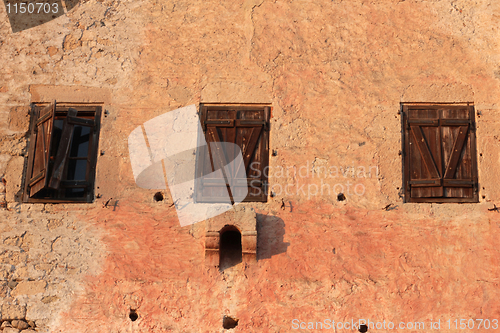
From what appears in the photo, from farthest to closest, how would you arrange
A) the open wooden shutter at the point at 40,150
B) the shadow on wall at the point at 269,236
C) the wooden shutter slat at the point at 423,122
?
1. the wooden shutter slat at the point at 423,122
2. the open wooden shutter at the point at 40,150
3. the shadow on wall at the point at 269,236

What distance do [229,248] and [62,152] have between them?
84.3 inches

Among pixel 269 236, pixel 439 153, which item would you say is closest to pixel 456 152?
pixel 439 153

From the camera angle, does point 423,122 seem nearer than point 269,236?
No

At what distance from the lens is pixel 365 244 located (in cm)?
592

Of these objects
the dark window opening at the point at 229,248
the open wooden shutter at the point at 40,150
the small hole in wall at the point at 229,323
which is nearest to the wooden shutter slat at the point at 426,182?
the dark window opening at the point at 229,248

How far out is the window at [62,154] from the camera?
241 inches

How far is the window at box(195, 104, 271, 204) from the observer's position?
20.3 feet

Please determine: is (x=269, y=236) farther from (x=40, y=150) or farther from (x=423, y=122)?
(x=40, y=150)

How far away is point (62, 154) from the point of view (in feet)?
20.4

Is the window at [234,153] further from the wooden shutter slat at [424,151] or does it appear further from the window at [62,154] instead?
the wooden shutter slat at [424,151]

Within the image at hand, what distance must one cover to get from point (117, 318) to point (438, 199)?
11.9 feet

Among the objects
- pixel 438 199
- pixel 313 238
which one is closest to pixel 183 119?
pixel 313 238

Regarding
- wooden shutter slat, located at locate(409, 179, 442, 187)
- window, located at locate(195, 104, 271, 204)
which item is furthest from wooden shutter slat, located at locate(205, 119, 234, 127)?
wooden shutter slat, located at locate(409, 179, 442, 187)

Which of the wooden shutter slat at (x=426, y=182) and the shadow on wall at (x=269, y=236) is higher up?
the wooden shutter slat at (x=426, y=182)
